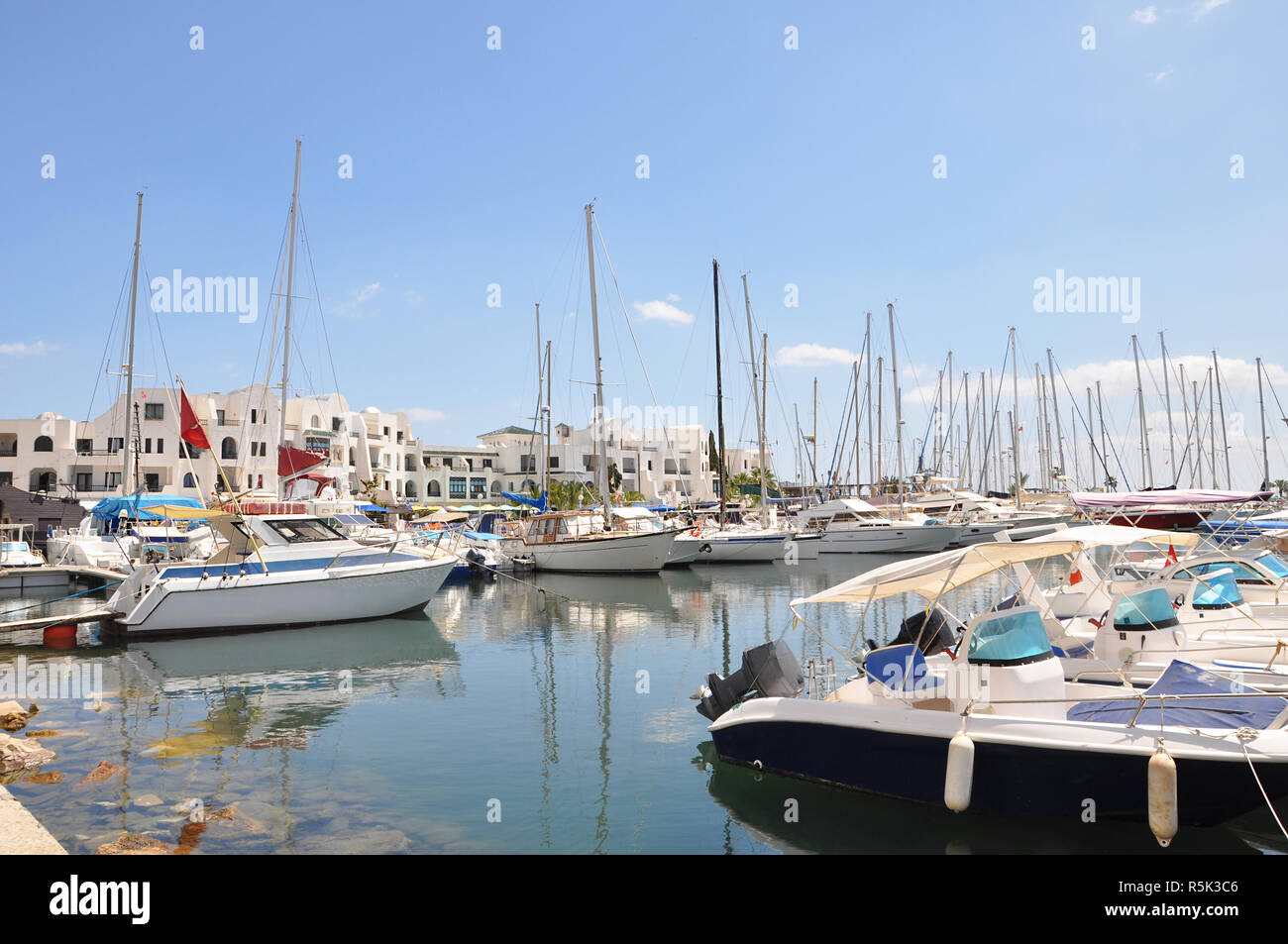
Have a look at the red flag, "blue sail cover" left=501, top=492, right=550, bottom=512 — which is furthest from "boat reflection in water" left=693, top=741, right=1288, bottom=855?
"blue sail cover" left=501, top=492, right=550, bottom=512

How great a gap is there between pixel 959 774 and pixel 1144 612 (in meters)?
5.21

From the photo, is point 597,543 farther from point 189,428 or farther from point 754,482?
point 754,482

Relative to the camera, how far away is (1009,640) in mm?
9352

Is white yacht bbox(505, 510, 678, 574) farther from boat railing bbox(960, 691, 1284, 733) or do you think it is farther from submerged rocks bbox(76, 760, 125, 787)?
boat railing bbox(960, 691, 1284, 733)

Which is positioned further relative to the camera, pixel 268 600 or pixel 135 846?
pixel 268 600

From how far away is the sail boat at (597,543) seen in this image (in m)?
38.6

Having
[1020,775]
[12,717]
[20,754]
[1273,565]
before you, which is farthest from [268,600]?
[1273,565]

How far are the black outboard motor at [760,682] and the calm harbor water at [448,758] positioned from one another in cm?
78

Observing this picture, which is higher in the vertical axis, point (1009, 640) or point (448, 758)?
point (1009, 640)

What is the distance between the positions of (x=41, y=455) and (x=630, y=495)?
49.1 meters

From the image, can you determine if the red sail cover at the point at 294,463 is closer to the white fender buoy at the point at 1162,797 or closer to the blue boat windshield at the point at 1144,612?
the blue boat windshield at the point at 1144,612

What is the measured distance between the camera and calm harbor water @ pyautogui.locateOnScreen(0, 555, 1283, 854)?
8.99m
